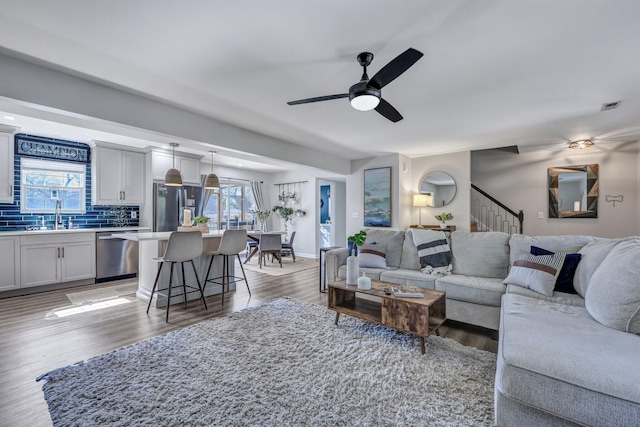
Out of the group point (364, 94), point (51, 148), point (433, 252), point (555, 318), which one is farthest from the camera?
point (51, 148)

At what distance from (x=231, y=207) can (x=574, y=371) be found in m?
7.56

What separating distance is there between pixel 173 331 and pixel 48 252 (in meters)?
3.18

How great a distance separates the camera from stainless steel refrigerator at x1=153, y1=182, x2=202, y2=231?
17.9 feet

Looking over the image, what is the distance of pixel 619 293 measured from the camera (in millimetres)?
1676

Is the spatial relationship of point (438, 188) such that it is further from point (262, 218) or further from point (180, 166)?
point (180, 166)

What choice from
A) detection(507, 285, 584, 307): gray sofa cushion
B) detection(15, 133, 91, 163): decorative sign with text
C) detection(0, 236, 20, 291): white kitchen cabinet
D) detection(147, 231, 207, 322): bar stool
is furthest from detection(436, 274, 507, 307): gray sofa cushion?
detection(15, 133, 91, 163): decorative sign with text

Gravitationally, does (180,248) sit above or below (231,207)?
below

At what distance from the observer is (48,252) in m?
4.35

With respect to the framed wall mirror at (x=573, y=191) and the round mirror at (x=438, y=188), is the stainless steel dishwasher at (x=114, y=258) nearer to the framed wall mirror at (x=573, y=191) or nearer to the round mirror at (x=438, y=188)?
the round mirror at (x=438, y=188)

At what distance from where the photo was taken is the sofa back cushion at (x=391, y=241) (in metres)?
3.81

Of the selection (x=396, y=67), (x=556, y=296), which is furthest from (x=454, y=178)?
(x=396, y=67)

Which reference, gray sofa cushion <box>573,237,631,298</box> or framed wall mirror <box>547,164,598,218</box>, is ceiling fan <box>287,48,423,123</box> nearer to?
gray sofa cushion <box>573,237,631,298</box>

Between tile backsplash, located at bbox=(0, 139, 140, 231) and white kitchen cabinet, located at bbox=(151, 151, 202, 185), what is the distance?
3.22 ft

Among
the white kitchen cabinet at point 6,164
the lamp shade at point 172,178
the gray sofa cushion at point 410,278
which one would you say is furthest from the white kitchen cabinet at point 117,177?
the gray sofa cushion at point 410,278
